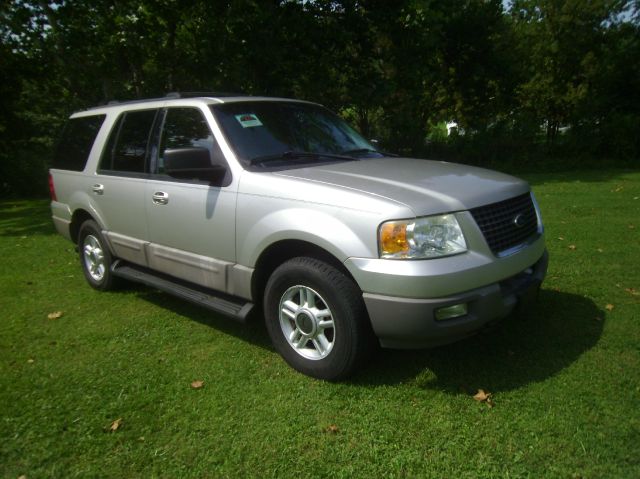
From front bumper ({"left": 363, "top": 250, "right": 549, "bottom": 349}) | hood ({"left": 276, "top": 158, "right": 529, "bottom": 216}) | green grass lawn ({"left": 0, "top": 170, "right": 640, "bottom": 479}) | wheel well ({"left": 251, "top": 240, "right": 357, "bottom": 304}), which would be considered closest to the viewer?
green grass lawn ({"left": 0, "top": 170, "right": 640, "bottom": 479})

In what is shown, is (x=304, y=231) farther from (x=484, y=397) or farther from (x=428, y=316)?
(x=484, y=397)

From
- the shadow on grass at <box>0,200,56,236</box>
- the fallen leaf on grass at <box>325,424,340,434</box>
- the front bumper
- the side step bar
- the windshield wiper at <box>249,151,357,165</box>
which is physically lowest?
the shadow on grass at <box>0,200,56,236</box>

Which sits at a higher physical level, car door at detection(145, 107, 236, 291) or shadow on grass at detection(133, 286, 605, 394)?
car door at detection(145, 107, 236, 291)

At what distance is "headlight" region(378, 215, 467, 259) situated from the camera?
2.84 meters

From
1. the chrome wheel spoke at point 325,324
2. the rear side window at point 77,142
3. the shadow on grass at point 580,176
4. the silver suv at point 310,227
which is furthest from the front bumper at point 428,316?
the shadow on grass at point 580,176

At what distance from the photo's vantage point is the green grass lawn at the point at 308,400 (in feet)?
8.61

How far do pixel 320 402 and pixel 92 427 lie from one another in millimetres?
1383

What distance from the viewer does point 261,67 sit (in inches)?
541

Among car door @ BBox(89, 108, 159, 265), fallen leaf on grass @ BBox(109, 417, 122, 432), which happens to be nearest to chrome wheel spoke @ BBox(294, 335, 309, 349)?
fallen leaf on grass @ BBox(109, 417, 122, 432)

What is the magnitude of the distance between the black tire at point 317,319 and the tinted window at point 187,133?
1091 millimetres

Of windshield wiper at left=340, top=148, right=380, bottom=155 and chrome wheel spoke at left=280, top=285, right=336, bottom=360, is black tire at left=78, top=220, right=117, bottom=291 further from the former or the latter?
windshield wiper at left=340, top=148, right=380, bottom=155

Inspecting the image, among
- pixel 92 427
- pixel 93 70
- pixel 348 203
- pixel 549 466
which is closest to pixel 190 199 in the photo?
pixel 348 203

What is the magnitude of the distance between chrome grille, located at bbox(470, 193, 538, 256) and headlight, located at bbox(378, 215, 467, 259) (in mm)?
287

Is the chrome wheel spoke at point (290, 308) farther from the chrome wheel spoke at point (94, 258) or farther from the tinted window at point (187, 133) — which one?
the chrome wheel spoke at point (94, 258)
